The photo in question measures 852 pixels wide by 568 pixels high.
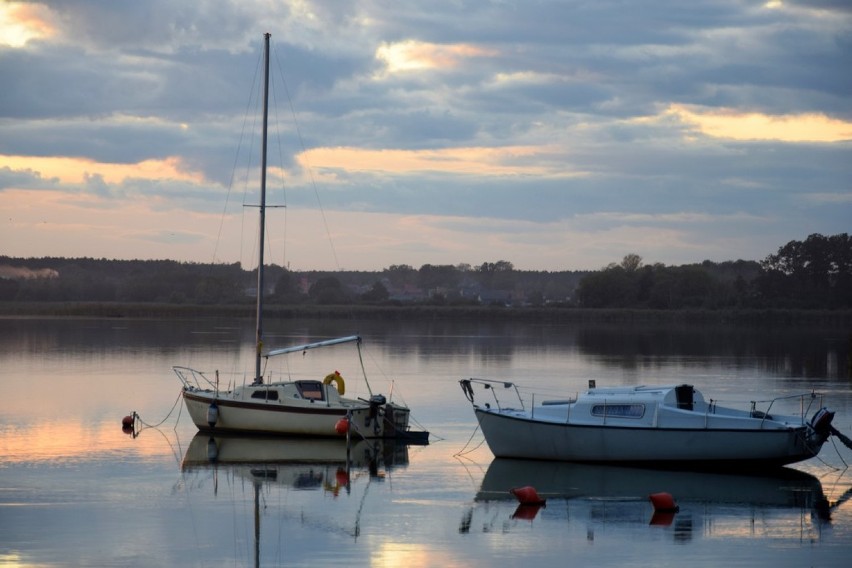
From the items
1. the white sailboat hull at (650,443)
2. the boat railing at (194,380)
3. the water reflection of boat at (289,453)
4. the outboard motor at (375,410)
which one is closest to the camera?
the white sailboat hull at (650,443)

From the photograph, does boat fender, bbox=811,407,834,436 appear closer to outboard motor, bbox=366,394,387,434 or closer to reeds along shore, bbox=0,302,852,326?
outboard motor, bbox=366,394,387,434

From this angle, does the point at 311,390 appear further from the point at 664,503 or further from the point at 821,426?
the point at 821,426

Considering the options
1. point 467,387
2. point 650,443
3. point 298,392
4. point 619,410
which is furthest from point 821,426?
point 298,392

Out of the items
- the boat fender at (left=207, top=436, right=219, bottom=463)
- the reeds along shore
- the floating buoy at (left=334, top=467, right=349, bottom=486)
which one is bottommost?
the floating buoy at (left=334, top=467, right=349, bottom=486)

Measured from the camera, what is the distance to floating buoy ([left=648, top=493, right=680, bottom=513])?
23.8m

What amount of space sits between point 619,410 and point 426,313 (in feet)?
408

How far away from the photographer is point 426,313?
152875mm

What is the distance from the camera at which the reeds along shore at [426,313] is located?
13938cm

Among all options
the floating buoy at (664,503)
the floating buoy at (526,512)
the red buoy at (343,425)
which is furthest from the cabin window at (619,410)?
the red buoy at (343,425)

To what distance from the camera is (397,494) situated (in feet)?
84.3

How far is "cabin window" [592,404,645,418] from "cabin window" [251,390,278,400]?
9413mm

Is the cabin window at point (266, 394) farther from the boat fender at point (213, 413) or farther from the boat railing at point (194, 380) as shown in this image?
the boat railing at point (194, 380)

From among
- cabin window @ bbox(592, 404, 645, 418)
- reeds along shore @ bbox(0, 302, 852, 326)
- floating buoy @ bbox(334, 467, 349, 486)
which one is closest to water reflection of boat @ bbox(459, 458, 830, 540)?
cabin window @ bbox(592, 404, 645, 418)

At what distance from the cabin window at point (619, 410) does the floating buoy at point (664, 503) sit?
15.1 ft
